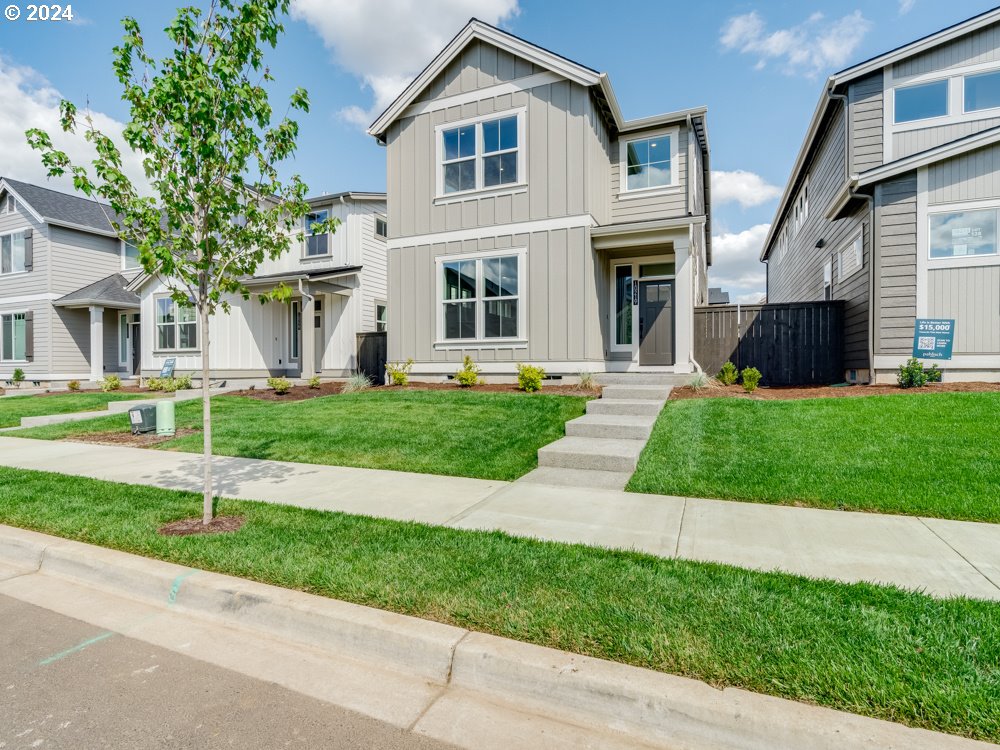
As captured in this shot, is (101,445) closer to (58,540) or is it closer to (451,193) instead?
(58,540)

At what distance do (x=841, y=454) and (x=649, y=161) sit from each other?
339 inches

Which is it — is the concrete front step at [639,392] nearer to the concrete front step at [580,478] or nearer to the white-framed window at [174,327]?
the concrete front step at [580,478]

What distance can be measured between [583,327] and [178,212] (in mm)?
7640

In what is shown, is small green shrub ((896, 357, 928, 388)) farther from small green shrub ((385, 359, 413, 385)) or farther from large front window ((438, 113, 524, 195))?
small green shrub ((385, 359, 413, 385))

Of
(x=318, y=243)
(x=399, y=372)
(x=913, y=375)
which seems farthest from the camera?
(x=318, y=243)

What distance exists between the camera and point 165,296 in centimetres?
1692

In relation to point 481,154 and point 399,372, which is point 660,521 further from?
point 481,154

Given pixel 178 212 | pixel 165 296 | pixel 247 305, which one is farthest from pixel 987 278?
pixel 165 296

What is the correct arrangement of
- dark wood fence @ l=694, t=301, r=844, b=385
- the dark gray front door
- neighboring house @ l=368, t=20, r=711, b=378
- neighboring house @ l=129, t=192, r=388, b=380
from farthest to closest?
neighboring house @ l=129, t=192, r=388, b=380 → the dark gray front door → dark wood fence @ l=694, t=301, r=844, b=385 → neighboring house @ l=368, t=20, r=711, b=378

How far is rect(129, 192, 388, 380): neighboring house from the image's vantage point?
1588cm

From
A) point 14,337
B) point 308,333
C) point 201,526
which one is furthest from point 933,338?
point 14,337

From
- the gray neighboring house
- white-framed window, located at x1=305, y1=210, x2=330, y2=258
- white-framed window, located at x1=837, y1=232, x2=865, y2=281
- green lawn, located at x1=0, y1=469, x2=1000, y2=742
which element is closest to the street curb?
green lawn, located at x1=0, y1=469, x2=1000, y2=742

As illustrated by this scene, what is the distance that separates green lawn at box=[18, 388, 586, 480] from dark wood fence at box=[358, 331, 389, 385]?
3.78m

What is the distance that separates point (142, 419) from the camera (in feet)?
30.9
